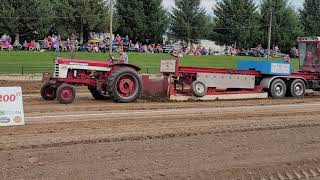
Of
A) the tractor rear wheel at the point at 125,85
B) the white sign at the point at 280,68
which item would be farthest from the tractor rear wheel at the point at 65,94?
A: the white sign at the point at 280,68

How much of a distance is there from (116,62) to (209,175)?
9.92 metres

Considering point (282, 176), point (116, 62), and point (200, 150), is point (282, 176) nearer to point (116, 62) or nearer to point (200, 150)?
point (200, 150)

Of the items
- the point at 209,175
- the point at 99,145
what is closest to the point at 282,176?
the point at 209,175

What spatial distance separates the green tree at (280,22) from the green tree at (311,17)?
3806 millimetres

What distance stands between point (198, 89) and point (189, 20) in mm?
42920

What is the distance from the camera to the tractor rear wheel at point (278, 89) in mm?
20312

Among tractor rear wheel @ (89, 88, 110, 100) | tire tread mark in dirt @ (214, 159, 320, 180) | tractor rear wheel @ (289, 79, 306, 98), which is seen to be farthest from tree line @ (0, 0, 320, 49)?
tire tread mark in dirt @ (214, 159, 320, 180)

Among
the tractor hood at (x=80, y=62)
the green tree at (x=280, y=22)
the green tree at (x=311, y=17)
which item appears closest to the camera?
the tractor hood at (x=80, y=62)

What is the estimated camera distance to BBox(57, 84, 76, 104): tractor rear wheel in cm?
1606

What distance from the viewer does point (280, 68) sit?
20531 mm

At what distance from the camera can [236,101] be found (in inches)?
737

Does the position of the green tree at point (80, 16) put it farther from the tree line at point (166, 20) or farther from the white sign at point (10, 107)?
the white sign at point (10, 107)

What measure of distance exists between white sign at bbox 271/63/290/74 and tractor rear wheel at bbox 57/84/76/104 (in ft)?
24.9

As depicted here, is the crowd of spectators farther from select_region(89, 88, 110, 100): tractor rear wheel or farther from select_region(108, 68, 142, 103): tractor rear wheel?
select_region(108, 68, 142, 103): tractor rear wheel
